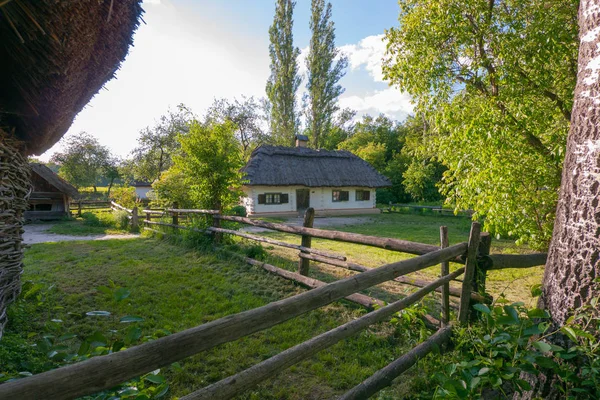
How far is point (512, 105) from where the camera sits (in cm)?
508

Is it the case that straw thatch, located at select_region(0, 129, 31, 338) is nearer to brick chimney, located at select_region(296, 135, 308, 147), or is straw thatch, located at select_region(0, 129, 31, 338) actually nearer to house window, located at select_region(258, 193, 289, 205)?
house window, located at select_region(258, 193, 289, 205)

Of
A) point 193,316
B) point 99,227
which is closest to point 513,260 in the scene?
point 193,316

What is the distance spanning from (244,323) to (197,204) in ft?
25.5

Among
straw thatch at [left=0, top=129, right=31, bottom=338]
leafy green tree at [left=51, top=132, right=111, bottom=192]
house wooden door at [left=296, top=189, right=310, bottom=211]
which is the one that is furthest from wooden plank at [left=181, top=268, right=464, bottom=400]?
leafy green tree at [left=51, top=132, right=111, bottom=192]

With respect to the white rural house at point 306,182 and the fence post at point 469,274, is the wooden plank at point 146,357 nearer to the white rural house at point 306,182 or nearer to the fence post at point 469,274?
the fence post at point 469,274

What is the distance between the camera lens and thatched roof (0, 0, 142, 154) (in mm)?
2041

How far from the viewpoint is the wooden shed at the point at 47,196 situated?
1550cm

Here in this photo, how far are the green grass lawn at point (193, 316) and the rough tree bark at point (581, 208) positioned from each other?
4.37ft

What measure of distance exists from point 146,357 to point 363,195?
23.3 metres

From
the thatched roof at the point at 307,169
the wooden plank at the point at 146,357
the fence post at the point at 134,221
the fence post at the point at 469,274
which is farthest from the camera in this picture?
the thatched roof at the point at 307,169

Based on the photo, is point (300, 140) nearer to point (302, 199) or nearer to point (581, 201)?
point (302, 199)

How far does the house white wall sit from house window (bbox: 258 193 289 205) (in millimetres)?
207

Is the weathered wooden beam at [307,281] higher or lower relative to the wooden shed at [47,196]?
lower

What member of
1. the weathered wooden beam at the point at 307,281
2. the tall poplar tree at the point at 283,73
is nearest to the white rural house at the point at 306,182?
the tall poplar tree at the point at 283,73
